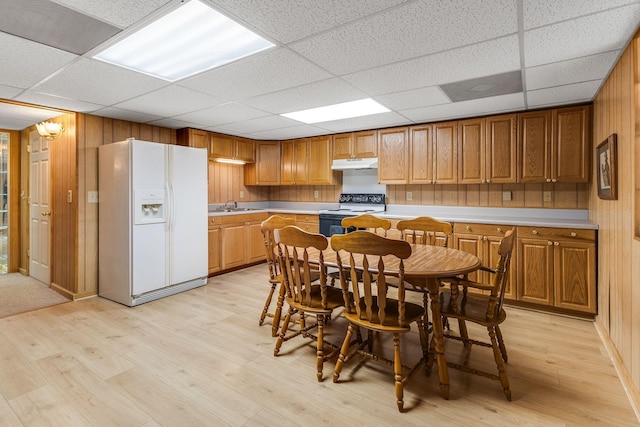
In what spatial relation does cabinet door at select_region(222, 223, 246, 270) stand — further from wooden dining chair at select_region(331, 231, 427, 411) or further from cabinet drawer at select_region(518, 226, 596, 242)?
cabinet drawer at select_region(518, 226, 596, 242)

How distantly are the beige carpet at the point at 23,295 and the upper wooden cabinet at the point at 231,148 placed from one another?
2608mm

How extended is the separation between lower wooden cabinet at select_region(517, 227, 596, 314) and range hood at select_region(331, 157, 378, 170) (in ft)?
6.77

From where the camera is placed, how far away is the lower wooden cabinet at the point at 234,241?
4711 mm

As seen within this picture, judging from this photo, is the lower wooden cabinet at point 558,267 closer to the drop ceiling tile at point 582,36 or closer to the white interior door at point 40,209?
the drop ceiling tile at point 582,36

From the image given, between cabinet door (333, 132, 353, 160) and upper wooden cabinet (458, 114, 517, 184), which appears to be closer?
upper wooden cabinet (458, 114, 517, 184)

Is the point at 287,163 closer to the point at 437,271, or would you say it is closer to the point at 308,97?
the point at 308,97

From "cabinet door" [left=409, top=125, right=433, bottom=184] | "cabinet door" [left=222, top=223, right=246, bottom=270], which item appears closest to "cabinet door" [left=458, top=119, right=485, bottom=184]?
"cabinet door" [left=409, top=125, right=433, bottom=184]

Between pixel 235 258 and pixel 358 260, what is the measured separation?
310 cm

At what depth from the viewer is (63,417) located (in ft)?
5.96

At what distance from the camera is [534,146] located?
3682mm

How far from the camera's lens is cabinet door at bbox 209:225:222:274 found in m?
4.66

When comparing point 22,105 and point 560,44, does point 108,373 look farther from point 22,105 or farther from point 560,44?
point 560,44

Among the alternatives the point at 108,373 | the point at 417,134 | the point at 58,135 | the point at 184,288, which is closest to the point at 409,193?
the point at 417,134

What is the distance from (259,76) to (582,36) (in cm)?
217
